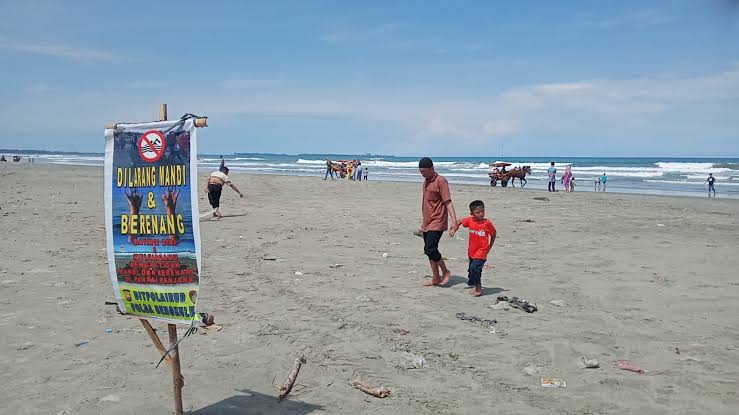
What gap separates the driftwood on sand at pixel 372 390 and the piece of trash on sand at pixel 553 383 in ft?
4.35

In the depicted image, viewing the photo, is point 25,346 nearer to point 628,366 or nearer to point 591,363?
point 591,363

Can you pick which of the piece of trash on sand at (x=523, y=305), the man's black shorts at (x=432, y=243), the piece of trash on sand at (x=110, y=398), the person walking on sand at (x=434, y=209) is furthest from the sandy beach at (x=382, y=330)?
the person walking on sand at (x=434, y=209)

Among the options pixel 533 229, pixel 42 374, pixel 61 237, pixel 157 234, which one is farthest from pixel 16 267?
pixel 533 229

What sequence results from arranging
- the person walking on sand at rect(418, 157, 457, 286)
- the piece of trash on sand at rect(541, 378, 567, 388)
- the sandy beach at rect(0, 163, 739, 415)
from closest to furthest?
1. the sandy beach at rect(0, 163, 739, 415)
2. the piece of trash on sand at rect(541, 378, 567, 388)
3. the person walking on sand at rect(418, 157, 457, 286)

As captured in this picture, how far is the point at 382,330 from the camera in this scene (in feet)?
18.8

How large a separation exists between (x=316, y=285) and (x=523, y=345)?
3173 millimetres

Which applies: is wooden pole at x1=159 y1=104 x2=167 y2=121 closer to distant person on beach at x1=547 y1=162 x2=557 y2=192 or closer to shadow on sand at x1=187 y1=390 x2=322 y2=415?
shadow on sand at x1=187 y1=390 x2=322 y2=415

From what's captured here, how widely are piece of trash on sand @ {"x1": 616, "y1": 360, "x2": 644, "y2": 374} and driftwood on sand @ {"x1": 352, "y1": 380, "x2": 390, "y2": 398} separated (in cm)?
217

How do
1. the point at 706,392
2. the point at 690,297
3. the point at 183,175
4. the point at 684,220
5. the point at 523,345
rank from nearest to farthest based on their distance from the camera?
the point at 183,175 < the point at 706,392 < the point at 523,345 < the point at 690,297 < the point at 684,220

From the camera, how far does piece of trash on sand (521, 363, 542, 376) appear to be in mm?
4727

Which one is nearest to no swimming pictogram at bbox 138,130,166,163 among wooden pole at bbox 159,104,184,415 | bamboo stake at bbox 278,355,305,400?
wooden pole at bbox 159,104,184,415

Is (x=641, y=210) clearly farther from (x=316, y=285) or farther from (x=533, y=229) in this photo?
(x=316, y=285)

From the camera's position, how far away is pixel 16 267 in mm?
8133

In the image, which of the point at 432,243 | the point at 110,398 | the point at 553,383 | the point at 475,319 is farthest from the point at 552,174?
the point at 110,398
